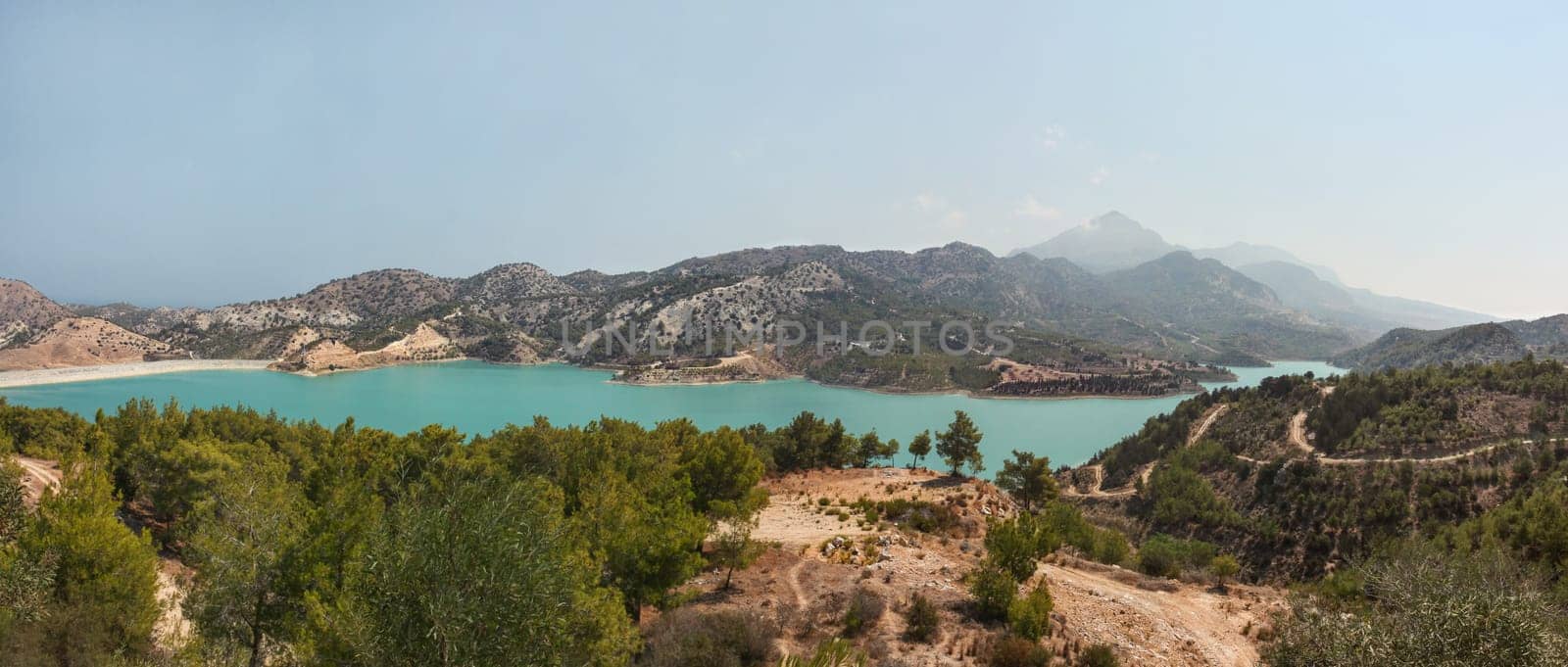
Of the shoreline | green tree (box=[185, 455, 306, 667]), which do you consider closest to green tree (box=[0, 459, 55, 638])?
green tree (box=[185, 455, 306, 667])

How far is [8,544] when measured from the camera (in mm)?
16141

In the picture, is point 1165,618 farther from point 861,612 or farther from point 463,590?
point 463,590

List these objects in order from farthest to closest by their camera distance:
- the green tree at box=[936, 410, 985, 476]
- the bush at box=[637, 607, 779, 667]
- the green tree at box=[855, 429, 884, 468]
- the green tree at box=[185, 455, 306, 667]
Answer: the green tree at box=[855, 429, 884, 468] < the green tree at box=[936, 410, 985, 476] < the green tree at box=[185, 455, 306, 667] < the bush at box=[637, 607, 779, 667]

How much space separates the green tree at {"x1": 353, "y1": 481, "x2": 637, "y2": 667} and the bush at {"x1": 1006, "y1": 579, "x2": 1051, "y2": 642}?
1123 cm

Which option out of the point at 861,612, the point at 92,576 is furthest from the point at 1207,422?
the point at 92,576

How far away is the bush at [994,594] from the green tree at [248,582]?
17852 mm

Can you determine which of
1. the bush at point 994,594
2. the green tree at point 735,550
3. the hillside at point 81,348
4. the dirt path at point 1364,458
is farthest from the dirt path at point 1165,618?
the hillside at point 81,348

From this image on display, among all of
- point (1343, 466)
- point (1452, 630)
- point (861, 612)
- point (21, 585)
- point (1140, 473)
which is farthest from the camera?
point (1140, 473)

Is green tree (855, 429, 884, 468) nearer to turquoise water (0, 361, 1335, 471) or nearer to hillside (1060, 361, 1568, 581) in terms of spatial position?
hillside (1060, 361, 1568, 581)

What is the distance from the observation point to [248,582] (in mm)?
15523

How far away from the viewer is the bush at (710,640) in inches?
513

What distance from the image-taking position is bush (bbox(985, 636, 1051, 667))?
46.1 feet

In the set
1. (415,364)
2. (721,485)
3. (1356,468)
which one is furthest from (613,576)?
(415,364)

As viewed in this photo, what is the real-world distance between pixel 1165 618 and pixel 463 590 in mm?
18408
